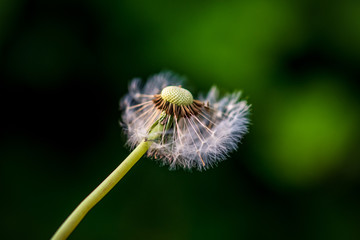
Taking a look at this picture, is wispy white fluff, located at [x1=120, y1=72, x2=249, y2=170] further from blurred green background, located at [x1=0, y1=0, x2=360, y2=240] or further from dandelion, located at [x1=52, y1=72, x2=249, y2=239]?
A: blurred green background, located at [x1=0, y1=0, x2=360, y2=240]

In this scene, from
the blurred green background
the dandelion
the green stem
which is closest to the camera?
the green stem

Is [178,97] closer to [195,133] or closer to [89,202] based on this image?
[195,133]

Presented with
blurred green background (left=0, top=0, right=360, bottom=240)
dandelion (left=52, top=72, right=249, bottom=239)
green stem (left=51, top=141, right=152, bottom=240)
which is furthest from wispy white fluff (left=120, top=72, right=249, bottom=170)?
blurred green background (left=0, top=0, right=360, bottom=240)

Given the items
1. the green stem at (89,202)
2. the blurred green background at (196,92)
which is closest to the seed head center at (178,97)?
the green stem at (89,202)

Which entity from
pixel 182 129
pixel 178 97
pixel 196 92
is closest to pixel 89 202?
pixel 178 97

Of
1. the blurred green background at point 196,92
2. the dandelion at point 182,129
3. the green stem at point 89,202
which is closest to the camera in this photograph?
the green stem at point 89,202

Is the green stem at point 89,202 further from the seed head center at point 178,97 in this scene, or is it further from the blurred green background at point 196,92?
the blurred green background at point 196,92

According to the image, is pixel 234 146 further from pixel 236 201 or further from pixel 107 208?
pixel 107 208
